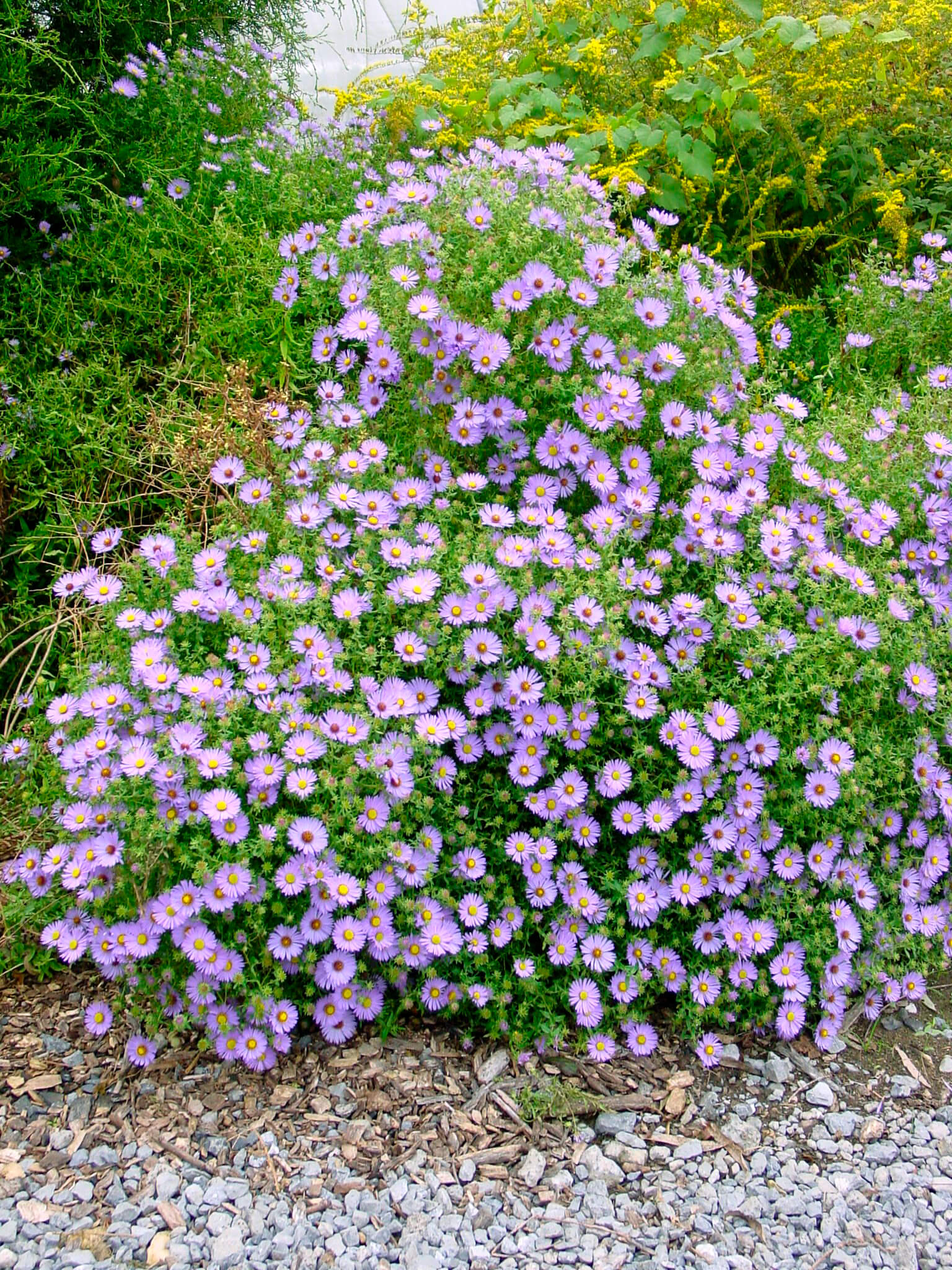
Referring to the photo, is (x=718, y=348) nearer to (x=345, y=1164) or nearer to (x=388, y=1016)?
(x=388, y=1016)

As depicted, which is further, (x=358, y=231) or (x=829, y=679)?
(x=358, y=231)

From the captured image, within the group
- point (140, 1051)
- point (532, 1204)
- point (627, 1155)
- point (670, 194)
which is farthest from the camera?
point (670, 194)

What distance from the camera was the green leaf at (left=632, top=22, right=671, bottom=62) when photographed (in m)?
4.05

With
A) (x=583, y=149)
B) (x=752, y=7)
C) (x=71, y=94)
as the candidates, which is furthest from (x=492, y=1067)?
(x=752, y=7)

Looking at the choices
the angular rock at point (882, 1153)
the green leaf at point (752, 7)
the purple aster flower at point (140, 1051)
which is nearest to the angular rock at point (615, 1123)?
the angular rock at point (882, 1153)

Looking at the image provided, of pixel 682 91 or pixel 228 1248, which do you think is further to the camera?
pixel 682 91

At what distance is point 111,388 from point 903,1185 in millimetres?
2807

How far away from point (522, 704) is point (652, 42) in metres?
2.99

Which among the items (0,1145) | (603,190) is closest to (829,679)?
(603,190)

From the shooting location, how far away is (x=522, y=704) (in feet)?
7.38

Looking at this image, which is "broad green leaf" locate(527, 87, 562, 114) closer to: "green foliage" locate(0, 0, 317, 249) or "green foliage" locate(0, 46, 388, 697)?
"green foliage" locate(0, 46, 388, 697)

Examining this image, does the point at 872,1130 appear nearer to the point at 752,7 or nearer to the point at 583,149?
the point at 583,149

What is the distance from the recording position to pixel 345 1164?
6.56 feet

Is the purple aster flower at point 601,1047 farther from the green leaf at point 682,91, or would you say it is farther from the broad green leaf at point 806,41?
the broad green leaf at point 806,41
